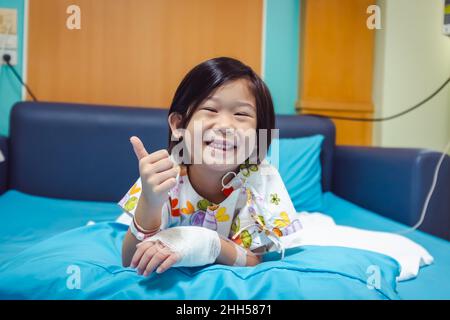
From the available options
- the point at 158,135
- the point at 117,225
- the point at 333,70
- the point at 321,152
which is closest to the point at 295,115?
the point at 321,152

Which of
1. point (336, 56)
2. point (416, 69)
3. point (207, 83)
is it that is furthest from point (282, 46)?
point (207, 83)

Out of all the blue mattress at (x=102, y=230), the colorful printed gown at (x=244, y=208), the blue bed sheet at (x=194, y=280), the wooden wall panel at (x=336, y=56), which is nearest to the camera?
the blue bed sheet at (x=194, y=280)

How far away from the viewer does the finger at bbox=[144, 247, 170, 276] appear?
45cm

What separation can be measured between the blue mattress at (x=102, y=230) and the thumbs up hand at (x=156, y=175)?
0.10m

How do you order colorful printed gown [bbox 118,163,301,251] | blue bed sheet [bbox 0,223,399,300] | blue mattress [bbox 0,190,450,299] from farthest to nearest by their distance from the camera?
colorful printed gown [bbox 118,163,301,251], blue mattress [bbox 0,190,450,299], blue bed sheet [bbox 0,223,399,300]

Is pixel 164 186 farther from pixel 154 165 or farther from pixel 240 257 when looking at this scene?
pixel 240 257

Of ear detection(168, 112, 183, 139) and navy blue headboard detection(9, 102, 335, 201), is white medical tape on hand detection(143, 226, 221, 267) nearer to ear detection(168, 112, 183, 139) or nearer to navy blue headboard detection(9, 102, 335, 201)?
ear detection(168, 112, 183, 139)

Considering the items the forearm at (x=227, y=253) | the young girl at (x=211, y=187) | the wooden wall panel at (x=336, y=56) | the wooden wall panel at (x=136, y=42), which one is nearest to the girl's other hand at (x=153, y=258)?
the young girl at (x=211, y=187)

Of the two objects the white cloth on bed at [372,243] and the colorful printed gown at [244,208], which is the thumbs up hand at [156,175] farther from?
the white cloth on bed at [372,243]

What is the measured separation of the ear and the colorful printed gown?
Result: 11 cm

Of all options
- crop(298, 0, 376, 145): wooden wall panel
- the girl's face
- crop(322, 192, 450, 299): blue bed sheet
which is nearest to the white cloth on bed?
crop(322, 192, 450, 299): blue bed sheet

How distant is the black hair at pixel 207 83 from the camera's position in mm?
543

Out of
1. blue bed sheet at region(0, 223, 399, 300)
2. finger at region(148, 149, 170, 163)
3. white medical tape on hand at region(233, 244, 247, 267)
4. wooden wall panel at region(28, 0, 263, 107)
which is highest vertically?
wooden wall panel at region(28, 0, 263, 107)

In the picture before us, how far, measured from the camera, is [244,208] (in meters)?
0.66
